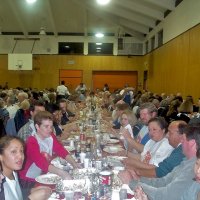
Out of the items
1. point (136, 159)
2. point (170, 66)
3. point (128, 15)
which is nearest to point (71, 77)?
point (128, 15)

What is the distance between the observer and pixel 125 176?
3072 mm

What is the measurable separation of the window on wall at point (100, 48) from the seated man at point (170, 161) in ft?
60.3

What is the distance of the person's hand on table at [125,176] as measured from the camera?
302 cm

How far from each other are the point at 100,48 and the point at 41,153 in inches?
737

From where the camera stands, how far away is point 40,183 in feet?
9.92

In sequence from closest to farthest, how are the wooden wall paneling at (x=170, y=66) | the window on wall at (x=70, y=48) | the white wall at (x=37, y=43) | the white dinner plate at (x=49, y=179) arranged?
the white dinner plate at (x=49, y=179) < the wooden wall paneling at (x=170, y=66) < the white wall at (x=37, y=43) < the window on wall at (x=70, y=48)

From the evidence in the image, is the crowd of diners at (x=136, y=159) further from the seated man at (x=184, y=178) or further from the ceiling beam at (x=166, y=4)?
the ceiling beam at (x=166, y=4)

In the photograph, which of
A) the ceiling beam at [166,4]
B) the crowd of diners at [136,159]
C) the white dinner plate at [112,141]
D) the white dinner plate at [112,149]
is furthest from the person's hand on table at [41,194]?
the ceiling beam at [166,4]

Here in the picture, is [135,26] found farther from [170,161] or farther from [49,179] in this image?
[49,179]

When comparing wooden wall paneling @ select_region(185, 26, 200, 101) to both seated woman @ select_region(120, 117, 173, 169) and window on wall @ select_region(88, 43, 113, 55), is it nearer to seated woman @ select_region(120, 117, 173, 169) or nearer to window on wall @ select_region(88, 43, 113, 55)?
seated woman @ select_region(120, 117, 173, 169)

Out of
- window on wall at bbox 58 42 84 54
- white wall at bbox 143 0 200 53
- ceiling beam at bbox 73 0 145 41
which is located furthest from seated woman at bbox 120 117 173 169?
Result: window on wall at bbox 58 42 84 54

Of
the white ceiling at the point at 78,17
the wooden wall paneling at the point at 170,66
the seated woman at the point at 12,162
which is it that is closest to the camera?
the seated woman at the point at 12,162

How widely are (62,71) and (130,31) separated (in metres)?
5.16

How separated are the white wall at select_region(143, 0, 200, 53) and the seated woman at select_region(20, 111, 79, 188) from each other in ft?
24.9
